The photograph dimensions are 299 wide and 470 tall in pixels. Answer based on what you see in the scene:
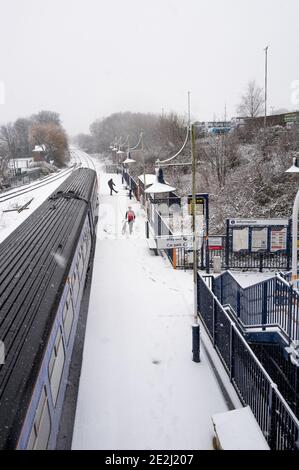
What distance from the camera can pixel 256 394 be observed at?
5.86 m

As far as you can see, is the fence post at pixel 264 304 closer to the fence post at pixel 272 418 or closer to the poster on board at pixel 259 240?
the fence post at pixel 272 418

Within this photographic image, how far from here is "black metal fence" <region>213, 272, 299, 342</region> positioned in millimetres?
7512

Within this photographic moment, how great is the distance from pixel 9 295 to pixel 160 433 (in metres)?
3.23

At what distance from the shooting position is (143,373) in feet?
24.7

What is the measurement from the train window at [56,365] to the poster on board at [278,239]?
29.7ft

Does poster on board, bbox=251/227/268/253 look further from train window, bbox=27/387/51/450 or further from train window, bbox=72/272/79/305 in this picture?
train window, bbox=27/387/51/450

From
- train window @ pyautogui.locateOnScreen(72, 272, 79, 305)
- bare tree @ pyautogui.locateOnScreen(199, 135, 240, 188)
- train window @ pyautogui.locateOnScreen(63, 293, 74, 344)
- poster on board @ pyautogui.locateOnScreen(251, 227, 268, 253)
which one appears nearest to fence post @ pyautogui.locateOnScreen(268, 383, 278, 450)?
train window @ pyautogui.locateOnScreen(63, 293, 74, 344)

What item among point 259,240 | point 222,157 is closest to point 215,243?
point 259,240

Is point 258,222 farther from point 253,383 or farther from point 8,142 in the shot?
point 8,142

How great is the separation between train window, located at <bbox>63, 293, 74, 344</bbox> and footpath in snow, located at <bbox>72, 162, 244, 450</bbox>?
1021 millimetres

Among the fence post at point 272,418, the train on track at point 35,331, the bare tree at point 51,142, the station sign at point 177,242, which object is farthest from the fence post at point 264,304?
the bare tree at point 51,142

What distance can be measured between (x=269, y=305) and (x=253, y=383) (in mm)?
2715

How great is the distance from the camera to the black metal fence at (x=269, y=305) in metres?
7.51
